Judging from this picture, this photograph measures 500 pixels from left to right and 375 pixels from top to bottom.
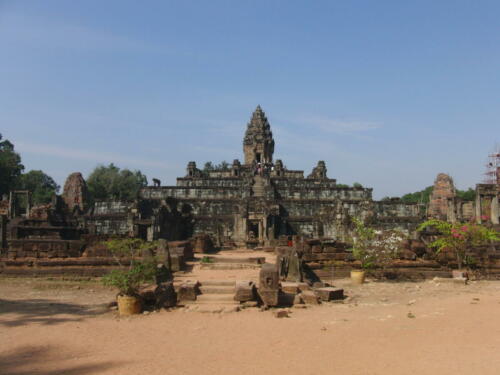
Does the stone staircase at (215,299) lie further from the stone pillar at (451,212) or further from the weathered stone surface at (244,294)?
the stone pillar at (451,212)

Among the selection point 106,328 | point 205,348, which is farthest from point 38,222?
point 205,348

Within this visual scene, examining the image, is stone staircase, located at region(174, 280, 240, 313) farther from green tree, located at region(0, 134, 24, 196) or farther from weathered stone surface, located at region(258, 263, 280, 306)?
green tree, located at region(0, 134, 24, 196)

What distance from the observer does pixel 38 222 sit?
933 inches

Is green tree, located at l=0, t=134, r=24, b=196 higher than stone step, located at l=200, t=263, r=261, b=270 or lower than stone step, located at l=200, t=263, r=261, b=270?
higher

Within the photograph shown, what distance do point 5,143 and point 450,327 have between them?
220 feet

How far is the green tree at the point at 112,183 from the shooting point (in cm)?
6406

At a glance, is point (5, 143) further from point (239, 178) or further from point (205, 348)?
point (205, 348)

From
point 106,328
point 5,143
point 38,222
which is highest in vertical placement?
point 5,143

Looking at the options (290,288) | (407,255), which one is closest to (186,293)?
(290,288)

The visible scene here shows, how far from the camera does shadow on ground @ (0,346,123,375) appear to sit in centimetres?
519

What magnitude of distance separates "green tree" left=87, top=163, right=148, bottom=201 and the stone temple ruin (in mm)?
18162

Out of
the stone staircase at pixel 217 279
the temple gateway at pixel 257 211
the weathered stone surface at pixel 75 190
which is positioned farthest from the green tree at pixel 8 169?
the stone staircase at pixel 217 279

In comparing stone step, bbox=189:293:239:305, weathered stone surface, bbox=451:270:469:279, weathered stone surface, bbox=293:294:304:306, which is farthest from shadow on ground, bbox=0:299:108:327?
weathered stone surface, bbox=451:270:469:279

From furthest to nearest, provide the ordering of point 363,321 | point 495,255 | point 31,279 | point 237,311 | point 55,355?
point 495,255
point 31,279
point 237,311
point 363,321
point 55,355
